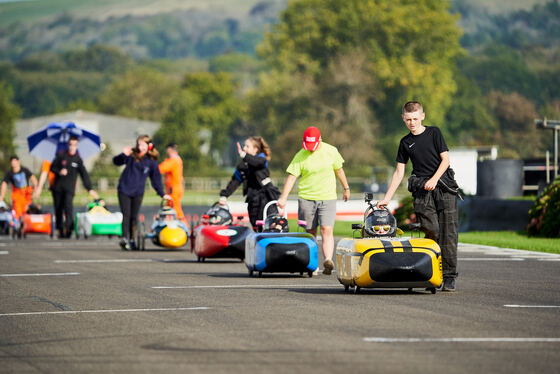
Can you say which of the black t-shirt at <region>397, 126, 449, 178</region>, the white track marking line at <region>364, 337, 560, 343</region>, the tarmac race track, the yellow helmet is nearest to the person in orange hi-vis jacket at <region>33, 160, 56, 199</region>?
the yellow helmet

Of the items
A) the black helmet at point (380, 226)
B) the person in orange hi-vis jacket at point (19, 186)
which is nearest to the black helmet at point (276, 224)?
the black helmet at point (380, 226)

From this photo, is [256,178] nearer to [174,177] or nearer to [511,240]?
[174,177]

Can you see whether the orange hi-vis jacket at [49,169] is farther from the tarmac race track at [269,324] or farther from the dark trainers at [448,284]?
the dark trainers at [448,284]

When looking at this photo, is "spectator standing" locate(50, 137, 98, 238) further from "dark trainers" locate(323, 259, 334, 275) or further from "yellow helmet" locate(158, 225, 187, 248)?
"dark trainers" locate(323, 259, 334, 275)

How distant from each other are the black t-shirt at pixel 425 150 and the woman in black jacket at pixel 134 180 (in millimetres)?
9801

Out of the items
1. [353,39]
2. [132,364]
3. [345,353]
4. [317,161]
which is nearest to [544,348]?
[345,353]

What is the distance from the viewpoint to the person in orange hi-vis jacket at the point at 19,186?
3100 cm

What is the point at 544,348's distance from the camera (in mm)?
8781

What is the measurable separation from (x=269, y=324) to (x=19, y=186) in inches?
865

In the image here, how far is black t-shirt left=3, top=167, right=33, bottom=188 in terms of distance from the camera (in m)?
31.0

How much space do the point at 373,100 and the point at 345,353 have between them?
92.4m

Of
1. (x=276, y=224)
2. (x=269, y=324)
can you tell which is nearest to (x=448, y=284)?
(x=269, y=324)

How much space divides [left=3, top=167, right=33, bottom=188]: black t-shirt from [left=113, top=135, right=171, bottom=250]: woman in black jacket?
8.33 m

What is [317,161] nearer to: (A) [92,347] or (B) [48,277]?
(B) [48,277]
